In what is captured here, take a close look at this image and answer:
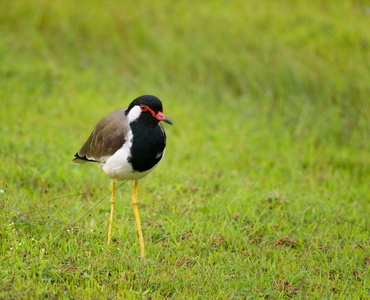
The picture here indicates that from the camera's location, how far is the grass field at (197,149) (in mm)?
4125

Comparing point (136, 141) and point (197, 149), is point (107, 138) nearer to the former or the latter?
point (136, 141)

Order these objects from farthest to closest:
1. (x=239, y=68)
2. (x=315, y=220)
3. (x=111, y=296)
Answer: (x=239, y=68)
(x=315, y=220)
(x=111, y=296)

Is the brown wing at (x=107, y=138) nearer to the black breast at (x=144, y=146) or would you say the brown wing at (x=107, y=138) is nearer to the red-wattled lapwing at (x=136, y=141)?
the red-wattled lapwing at (x=136, y=141)

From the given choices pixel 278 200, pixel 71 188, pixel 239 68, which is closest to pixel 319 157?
pixel 278 200

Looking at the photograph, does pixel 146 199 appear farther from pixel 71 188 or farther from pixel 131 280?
pixel 131 280

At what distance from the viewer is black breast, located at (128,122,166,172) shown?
416 centimetres

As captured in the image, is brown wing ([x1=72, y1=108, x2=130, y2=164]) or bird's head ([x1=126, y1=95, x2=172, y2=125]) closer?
bird's head ([x1=126, y1=95, x2=172, y2=125])

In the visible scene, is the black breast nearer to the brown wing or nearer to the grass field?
the brown wing

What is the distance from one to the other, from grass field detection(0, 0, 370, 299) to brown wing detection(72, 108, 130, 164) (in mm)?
667

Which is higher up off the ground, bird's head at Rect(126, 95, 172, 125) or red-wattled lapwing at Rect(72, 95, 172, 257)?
bird's head at Rect(126, 95, 172, 125)

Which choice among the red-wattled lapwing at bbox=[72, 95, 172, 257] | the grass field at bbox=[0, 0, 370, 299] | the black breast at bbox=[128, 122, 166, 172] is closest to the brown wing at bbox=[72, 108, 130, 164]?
the red-wattled lapwing at bbox=[72, 95, 172, 257]

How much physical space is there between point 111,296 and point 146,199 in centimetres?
184

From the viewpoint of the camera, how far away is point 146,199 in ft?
18.0

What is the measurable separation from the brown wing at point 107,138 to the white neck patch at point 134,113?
6cm
